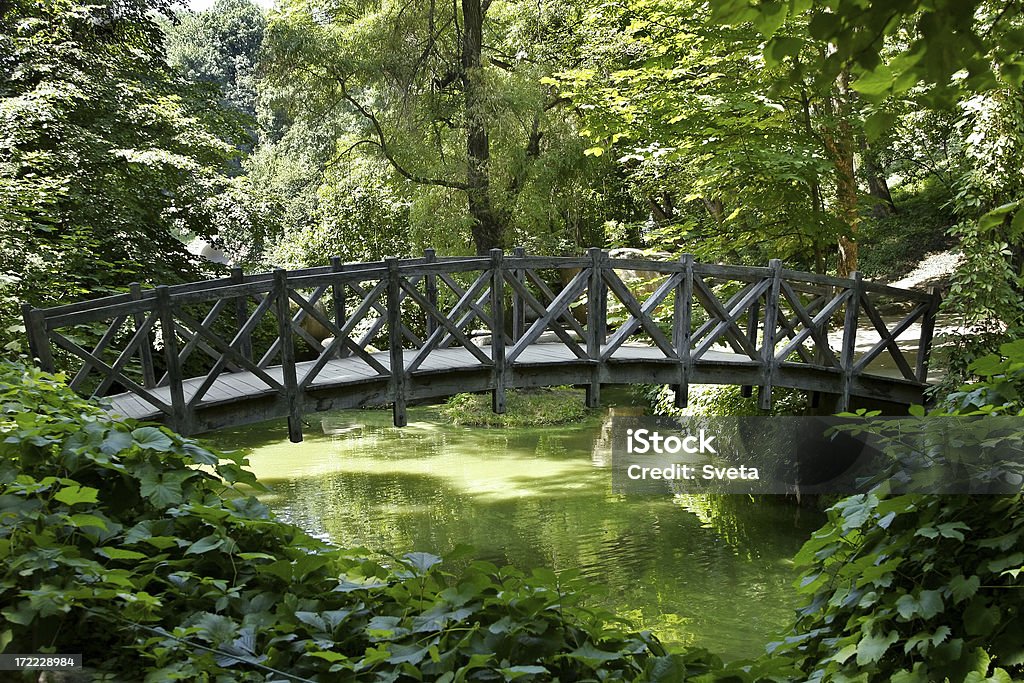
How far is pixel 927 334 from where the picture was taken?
32.6ft

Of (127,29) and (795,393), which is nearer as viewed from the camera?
(795,393)

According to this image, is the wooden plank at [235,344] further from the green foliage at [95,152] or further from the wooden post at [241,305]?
the green foliage at [95,152]

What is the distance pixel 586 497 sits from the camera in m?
11.2

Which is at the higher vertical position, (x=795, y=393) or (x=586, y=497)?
(x=795, y=393)

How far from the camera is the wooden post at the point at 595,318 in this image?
27.6 ft

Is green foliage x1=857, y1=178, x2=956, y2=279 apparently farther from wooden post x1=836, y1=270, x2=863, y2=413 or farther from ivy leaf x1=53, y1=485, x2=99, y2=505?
ivy leaf x1=53, y1=485, x2=99, y2=505

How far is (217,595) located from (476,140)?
13488 mm

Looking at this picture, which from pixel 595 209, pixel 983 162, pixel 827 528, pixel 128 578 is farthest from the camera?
pixel 595 209

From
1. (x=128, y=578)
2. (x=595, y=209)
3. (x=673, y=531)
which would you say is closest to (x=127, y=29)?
(x=595, y=209)

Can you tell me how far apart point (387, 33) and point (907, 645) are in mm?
14130

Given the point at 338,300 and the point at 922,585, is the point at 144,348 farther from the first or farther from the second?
the point at 922,585

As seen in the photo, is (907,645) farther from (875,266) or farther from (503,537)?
(875,266)

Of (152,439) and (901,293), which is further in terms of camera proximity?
(901,293)

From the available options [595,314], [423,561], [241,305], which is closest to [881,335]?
[595,314]
